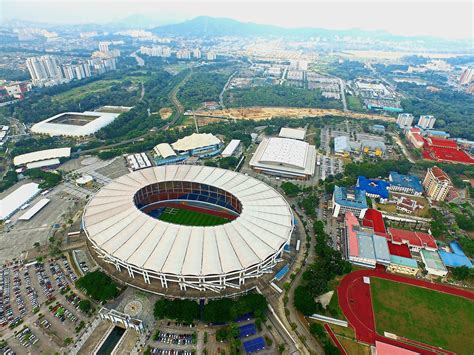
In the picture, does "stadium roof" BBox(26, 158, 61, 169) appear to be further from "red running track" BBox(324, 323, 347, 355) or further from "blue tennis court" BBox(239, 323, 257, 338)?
"red running track" BBox(324, 323, 347, 355)

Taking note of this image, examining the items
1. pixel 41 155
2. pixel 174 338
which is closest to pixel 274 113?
pixel 41 155

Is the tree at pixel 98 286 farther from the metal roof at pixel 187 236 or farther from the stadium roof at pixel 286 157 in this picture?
the stadium roof at pixel 286 157

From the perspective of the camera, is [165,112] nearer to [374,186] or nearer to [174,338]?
[374,186]

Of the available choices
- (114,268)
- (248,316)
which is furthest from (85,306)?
(248,316)

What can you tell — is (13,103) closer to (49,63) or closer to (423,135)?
(49,63)

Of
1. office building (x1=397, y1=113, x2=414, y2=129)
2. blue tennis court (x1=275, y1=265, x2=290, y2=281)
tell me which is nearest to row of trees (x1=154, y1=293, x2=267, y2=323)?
blue tennis court (x1=275, y1=265, x2=290, y2=281)
